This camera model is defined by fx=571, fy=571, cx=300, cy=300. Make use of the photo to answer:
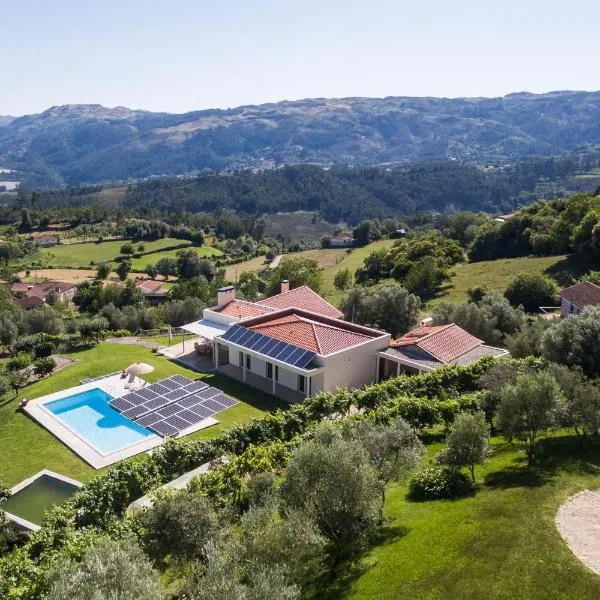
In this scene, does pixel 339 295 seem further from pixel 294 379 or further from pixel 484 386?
pixel 484 386

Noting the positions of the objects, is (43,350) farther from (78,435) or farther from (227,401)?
(227,401)

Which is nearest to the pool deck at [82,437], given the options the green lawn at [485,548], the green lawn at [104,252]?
the green lawn at [485,548]

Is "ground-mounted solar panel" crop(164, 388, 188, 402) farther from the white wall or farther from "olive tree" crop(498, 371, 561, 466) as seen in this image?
"olive tree" crop(498, 371, 561, 466)

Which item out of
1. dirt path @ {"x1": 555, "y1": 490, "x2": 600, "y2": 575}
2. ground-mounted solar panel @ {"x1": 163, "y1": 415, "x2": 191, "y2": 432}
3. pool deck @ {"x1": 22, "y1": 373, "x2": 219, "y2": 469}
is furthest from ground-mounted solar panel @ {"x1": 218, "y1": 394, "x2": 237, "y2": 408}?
dirt path @ {"x1": 555, "y1": 490, "x2": 600, "y2": 575}

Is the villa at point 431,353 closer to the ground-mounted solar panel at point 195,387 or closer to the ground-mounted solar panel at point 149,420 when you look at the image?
the ground-mounted solar panel at point 195,387

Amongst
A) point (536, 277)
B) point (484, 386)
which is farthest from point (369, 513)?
point (536, 277)

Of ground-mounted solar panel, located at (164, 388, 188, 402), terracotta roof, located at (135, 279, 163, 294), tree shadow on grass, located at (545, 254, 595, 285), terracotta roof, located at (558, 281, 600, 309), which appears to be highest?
terracotta roof, located at (558, 281, 600, 309)
